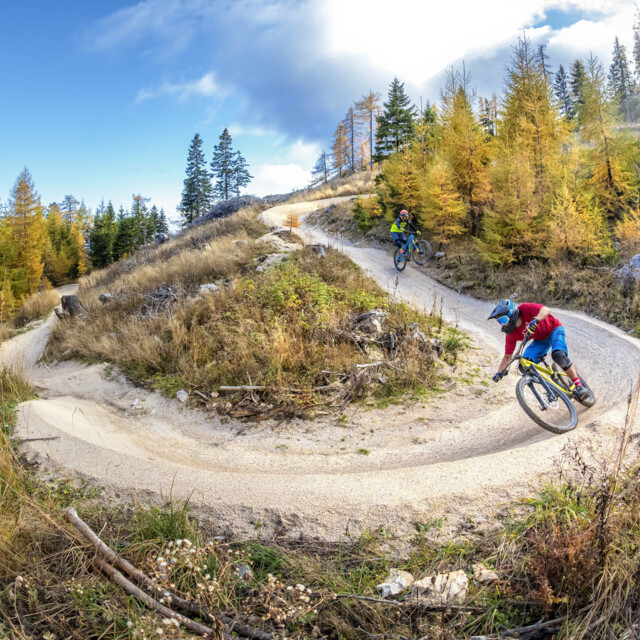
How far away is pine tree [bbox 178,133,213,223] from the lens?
59.5 metres

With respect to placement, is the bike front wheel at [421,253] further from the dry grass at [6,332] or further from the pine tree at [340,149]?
the pine tree at [340,149]

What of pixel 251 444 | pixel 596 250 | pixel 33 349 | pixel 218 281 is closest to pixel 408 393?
pixel 251 444

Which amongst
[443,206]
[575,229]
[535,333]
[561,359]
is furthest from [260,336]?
[443,206]

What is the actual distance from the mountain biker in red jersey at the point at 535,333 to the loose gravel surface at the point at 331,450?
86 centimetres

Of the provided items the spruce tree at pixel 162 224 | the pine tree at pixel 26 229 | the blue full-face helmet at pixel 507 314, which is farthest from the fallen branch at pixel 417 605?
the spruce tree at pixel 162 224

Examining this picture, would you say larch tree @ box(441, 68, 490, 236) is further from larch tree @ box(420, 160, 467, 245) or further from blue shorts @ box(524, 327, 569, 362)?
blue shorts @ box(524, 327, 569, 362)

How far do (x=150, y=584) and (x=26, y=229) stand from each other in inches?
1721

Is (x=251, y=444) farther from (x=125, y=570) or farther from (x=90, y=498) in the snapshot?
(x=125, y=570)

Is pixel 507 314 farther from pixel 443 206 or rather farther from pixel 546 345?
pixel 443 206

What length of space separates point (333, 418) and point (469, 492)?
2849 mm

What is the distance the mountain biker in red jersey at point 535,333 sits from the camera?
245 inches

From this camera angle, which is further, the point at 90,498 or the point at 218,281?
the point at 218,281

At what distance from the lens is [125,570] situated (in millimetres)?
2992

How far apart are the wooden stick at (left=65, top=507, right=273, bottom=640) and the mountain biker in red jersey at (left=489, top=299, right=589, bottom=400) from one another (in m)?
4.99
